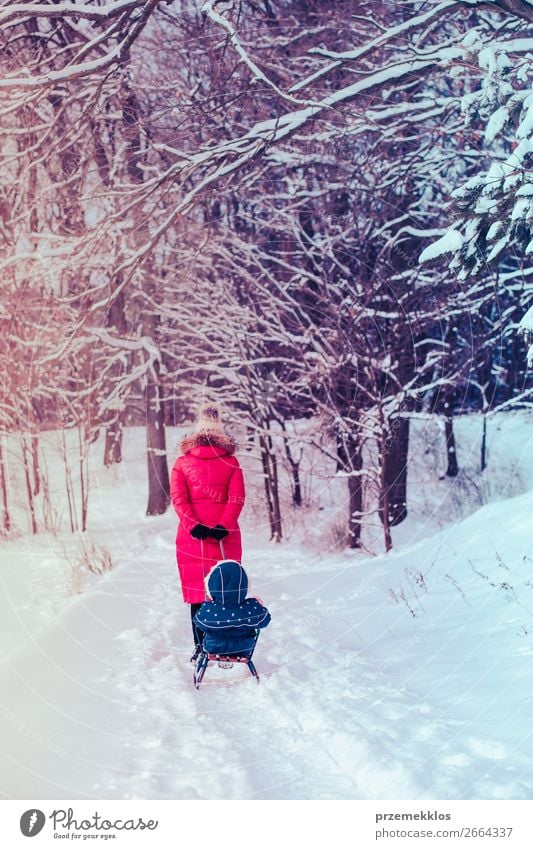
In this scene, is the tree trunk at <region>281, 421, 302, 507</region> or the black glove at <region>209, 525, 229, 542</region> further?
the tree trunk at <region>281, 421, 302, 507</region>

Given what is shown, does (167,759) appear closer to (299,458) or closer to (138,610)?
(138,610)

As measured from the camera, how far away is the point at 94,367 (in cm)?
1152

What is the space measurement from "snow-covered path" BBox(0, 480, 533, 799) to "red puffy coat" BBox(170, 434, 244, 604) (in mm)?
701

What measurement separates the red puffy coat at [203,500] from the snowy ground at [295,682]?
707mm

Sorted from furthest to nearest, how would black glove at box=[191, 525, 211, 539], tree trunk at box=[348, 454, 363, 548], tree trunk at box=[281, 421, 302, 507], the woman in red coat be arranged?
tree trunk at box=[281, 421, 302, 507]
tree trunk at box=[348, 454, 363, 548]
the woman in red coat
black glove at box=[191, 525, 211, 539]

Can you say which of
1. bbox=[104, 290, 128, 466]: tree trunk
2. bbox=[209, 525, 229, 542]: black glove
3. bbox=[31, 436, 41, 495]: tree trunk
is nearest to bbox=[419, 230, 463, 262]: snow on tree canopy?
bbox=[209, 525, 229, 542]: black glove

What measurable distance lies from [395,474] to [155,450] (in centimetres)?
349

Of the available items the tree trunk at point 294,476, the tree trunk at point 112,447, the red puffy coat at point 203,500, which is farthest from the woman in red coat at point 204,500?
the tree trunk at point 112,447

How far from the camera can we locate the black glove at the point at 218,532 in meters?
4.87

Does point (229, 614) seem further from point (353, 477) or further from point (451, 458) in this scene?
point (451, 458)

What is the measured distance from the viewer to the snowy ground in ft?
11.3

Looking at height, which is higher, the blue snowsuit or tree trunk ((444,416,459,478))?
the blue snowsuit

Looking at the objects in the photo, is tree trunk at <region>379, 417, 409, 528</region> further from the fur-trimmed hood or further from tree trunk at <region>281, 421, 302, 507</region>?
A: the fur-trimmed hood

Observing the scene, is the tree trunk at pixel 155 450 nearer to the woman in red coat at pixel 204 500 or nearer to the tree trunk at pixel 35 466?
the tree trunk at pixel 35 466
